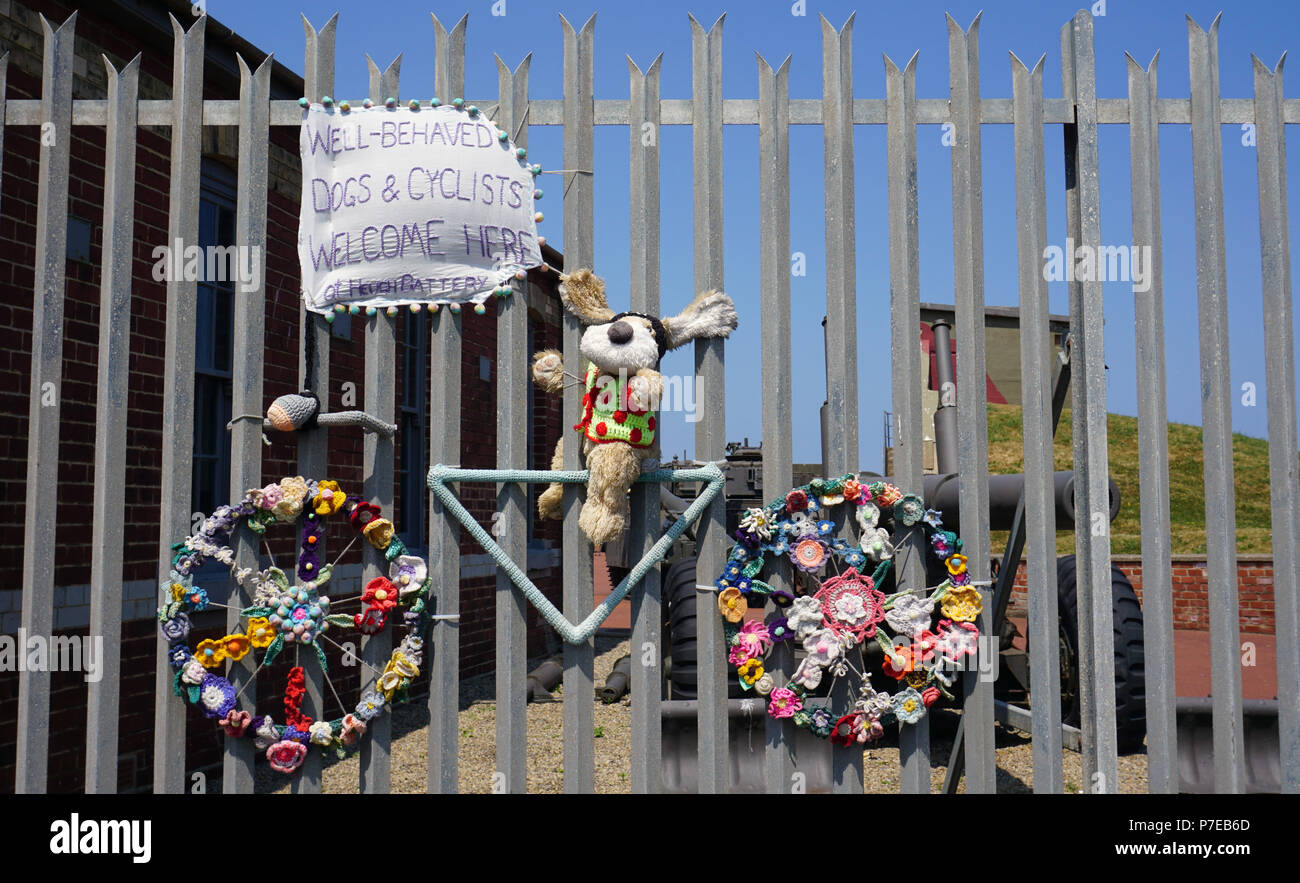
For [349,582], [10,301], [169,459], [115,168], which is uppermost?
[115,168]

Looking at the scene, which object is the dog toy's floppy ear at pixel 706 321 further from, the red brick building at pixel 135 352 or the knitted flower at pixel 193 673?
the knitted flower at pixel 193 673

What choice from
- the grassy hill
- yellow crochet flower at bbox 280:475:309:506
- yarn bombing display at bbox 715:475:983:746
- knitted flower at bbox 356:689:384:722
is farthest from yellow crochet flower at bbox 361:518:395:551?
the grassy hill

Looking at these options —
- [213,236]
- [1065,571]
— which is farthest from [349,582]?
[1065,571]

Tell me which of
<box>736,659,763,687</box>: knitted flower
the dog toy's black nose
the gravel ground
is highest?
the dog toy's black nose

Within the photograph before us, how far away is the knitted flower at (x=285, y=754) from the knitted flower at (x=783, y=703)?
1.49 m

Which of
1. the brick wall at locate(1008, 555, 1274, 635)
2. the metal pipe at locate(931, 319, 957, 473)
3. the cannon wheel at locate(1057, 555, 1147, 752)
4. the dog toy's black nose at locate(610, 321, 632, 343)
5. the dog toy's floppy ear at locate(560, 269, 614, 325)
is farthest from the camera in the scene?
the brick wall at locate(1008, 555, 1274, 635)

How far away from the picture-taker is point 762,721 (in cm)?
423

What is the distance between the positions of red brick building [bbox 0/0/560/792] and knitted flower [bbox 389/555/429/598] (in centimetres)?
41

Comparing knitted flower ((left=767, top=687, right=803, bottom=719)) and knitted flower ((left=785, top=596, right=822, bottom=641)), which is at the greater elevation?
knitted flower ((left=785, top=596, right=822, bottom=641))

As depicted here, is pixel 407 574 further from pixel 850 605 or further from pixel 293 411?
pixel 850 605

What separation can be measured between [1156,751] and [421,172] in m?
3.01

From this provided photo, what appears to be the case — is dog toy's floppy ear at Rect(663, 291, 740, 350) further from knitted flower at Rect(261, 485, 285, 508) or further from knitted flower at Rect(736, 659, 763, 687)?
knitted flower at Rect(261, 485, 285, 508)

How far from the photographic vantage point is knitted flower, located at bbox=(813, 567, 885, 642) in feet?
9.45
